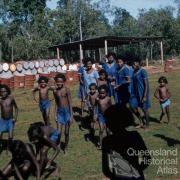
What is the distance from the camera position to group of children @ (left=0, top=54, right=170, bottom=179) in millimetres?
7090

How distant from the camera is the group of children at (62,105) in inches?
279

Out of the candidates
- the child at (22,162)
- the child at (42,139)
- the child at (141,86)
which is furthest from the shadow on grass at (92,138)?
the child at (22,162)

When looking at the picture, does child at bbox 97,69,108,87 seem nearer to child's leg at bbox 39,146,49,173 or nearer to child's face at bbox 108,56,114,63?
child's face at bbox 108,56,114,63

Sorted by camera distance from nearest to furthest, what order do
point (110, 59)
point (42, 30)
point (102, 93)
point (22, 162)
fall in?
point (22, 162) < point (102, 93) < point (110, 59) < point (42, 30)

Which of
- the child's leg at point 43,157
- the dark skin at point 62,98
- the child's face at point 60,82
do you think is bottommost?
the child's leg at point 43,157

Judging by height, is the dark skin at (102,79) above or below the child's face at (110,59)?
below

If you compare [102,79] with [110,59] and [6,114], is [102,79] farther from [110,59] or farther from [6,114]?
[6,114]

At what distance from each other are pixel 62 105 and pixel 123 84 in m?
2.49

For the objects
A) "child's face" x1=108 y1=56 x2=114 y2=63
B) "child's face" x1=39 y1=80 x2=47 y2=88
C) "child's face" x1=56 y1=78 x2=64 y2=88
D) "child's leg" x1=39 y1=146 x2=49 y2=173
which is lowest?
"child's leg" x1=39 y1=146 x2=49 y2=173


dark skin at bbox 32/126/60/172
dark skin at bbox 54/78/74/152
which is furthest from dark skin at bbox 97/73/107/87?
dark skin at bbox 32/126/60/172

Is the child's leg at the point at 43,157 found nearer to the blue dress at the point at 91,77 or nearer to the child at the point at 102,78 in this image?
the child at the point at 102,78

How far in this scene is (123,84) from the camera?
11.6 m

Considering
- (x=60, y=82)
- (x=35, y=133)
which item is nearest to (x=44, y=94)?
(x=60, y=82)

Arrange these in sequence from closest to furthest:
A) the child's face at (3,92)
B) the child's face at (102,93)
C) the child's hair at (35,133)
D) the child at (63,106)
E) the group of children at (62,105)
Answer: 1. the group of children at (62,105)
2. the child's hair at (35,133)
3. the child's face at (102,93)
4. the child's face at (3,92)
5. the child at (63,106)
